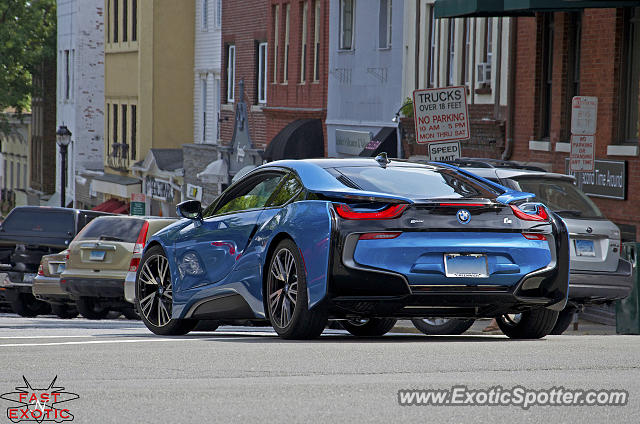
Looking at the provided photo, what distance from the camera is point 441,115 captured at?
21.0 meters

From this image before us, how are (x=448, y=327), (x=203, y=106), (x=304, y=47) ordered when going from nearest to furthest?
1. (x=448, y=327)
2. (x=304, y=47)
3. (x=203, y=106)

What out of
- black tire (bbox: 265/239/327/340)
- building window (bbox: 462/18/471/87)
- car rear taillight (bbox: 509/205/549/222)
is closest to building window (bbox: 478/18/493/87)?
building window (bbox: 462/18/471/87)

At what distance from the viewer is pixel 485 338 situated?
38.9ft

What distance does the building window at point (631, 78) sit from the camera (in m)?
23.6

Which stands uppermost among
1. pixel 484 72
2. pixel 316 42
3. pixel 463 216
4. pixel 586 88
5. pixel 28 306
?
pixel 316 42

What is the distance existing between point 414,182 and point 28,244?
13.1 meters

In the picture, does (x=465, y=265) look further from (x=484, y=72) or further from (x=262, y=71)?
(x=262, y=71)

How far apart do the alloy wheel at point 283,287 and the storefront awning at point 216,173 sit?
3466 centimetres

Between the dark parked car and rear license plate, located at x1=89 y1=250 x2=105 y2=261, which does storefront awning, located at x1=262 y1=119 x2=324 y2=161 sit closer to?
the dark parked car

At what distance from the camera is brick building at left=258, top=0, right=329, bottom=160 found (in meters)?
39.0

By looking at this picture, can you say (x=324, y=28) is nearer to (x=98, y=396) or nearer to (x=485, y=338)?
(x=485, y=338)

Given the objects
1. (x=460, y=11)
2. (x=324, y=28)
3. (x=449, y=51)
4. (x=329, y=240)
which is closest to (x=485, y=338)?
(x=329, y=240)

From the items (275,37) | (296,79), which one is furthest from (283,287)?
(275,37)

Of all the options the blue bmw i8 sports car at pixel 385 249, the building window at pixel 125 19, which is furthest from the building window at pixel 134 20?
the blue bmw i8 sports car at pixel 385 249
